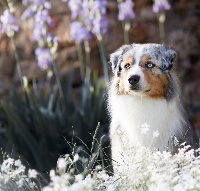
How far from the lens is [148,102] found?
4902 mm

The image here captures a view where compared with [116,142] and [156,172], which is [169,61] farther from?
[156,172]

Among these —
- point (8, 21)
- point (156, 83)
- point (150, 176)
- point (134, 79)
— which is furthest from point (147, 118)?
point (8, 21)

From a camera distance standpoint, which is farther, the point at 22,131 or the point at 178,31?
the point at 178,31

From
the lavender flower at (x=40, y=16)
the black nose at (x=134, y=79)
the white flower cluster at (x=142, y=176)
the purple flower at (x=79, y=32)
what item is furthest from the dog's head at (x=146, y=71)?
the purple flower at (x=79, y=32)

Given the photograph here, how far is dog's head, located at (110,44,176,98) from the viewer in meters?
4.72

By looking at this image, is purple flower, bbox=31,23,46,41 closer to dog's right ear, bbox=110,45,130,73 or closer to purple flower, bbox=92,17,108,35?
purple flower, bbox=92,17,108,35

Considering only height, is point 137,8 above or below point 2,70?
above

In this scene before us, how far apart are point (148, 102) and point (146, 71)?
0.26 metres

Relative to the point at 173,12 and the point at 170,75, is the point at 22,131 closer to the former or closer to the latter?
the point at 170,75

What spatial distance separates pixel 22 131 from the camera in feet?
20.9

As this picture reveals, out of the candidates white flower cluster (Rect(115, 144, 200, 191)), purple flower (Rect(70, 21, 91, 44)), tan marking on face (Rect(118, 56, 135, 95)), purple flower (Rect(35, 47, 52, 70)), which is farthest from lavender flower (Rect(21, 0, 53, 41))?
white flower cluster (Rect(115, 144, 200, 191))

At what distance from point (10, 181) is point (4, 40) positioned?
15.3ft

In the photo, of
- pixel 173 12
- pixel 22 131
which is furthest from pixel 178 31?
pixel 22 131

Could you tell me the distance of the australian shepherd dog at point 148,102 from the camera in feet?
15.8
